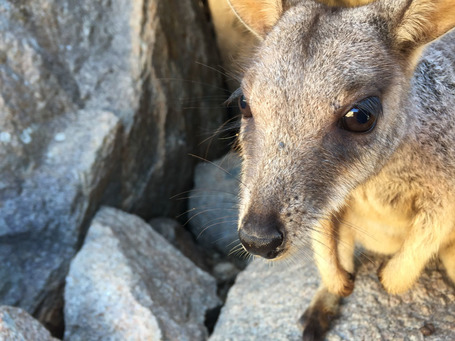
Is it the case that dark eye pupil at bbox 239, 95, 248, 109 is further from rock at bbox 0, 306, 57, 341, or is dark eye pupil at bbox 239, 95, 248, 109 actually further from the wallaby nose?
rock at bbox 0, 306, 57, 341

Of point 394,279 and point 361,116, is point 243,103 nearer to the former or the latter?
point 361,116

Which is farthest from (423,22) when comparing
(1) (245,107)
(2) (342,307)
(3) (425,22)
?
(2) (342,307)

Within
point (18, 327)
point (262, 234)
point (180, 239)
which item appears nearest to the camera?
point (262, 234)

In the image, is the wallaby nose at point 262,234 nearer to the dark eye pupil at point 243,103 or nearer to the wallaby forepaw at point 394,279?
the dark eye pupil at point 243,103

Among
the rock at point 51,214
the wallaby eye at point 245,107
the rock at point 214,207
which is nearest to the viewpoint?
the wallaby eye at point 245,107

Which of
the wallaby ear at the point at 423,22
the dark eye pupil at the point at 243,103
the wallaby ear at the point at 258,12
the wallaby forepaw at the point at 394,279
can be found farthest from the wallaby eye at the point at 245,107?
the wallaby forepaw at the point at 394,279
